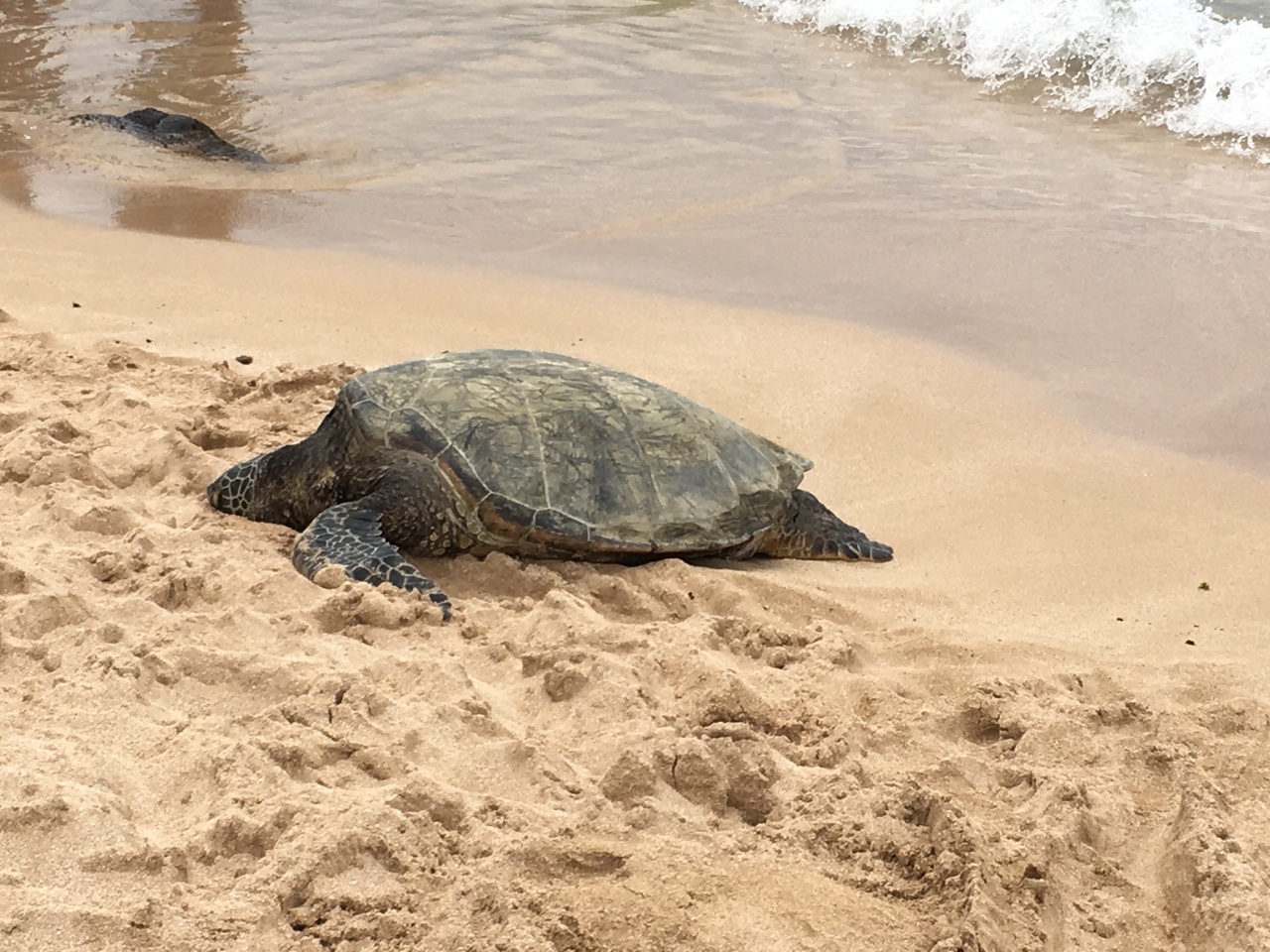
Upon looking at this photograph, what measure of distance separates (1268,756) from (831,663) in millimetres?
1105

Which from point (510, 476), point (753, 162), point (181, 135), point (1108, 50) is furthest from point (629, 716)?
point (1108, 50)

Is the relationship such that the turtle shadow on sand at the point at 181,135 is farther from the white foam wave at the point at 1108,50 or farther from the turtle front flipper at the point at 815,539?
the white foam wave at the point at 1108,50

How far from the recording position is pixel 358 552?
353 cm

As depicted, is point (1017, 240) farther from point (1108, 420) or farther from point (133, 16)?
point (133, 16)

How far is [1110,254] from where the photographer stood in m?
6.80

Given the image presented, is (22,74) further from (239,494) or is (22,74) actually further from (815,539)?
(815,539)

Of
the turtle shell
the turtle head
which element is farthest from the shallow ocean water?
the turtle head

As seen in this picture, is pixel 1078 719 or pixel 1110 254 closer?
pixel 1078 719

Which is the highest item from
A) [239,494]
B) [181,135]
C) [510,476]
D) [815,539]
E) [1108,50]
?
[1108,50]

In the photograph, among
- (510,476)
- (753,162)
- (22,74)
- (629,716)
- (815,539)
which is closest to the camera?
(629,716)

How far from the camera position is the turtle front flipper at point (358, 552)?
342cm

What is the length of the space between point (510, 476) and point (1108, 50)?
28.5 ft

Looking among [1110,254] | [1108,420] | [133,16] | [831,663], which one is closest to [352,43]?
[133,16]

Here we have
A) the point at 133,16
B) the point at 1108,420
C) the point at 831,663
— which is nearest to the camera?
the point at 831,663
